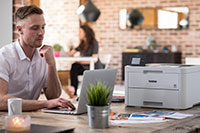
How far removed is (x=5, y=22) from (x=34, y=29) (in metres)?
1.02

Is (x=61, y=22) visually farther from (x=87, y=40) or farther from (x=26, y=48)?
(x=26, y=48)

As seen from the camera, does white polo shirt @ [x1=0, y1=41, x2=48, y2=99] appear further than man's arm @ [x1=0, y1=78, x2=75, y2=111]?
Yes

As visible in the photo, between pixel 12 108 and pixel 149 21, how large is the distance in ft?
26.9

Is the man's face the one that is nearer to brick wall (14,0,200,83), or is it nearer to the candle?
the candle

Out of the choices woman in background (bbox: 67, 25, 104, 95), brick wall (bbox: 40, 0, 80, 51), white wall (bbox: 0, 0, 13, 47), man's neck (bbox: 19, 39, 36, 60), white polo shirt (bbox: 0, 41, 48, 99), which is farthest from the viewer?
brick wall (bbox: 40, 0, 80, 51)

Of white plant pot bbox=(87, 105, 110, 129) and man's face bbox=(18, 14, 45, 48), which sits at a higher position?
man's face bbox=(18, 14, 45, 48)

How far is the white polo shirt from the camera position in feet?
8.24

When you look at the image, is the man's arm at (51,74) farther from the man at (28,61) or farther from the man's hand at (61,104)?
the man's hand at (61,104)

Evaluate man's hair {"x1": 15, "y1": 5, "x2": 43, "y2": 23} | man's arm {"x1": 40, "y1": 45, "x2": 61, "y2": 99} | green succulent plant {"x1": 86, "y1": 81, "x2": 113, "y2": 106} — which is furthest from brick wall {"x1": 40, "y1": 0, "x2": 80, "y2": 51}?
green succulent plant {"x1": 86, "y1": 81, "x2": 113, "y2": 106}

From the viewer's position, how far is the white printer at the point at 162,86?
234 cm

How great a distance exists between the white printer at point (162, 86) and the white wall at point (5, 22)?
1.45m

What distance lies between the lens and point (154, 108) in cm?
238

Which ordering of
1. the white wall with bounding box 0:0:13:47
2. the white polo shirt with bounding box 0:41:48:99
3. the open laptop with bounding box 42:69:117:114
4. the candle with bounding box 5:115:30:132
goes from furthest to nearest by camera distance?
the white wall with bounding box 0:0:13:47 → the white polo shirt with bounding box 0:41:48:99 → the open laptop with bounding box 42:69:117:114 → the candle with bounding box 5:115:30:132

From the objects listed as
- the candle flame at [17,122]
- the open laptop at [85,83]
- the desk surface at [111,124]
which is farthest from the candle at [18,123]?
the open laptop at [85,83]
